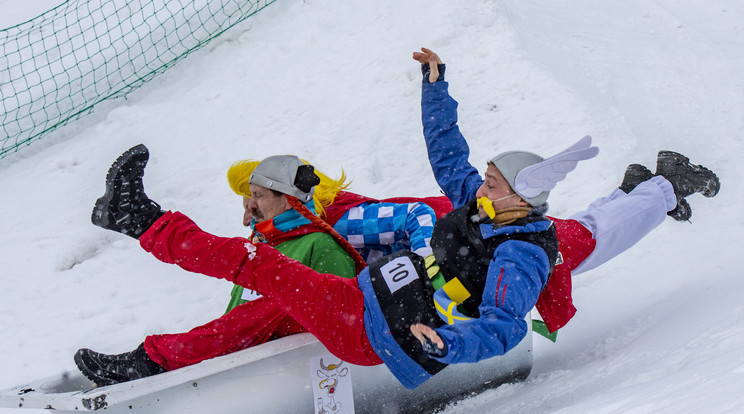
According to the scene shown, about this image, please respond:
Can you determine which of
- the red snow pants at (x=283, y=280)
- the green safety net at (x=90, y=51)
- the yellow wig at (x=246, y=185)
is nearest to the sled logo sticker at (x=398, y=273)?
the red snow pants at (x=283, y=280)

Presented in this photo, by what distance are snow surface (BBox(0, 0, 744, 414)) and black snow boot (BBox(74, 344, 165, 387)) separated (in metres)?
1.13

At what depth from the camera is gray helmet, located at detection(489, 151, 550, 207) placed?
2.31 meters

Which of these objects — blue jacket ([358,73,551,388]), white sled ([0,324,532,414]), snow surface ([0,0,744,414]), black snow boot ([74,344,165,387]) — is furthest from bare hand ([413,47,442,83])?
black snow boot ([74,344,165,387])

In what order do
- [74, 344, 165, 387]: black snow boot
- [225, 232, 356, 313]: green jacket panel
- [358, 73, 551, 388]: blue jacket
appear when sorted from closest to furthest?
[358, 73, 551, 388]: blue jacket → [74, 344, 165, 387]: black snow boot → [225, 232, 356, 313]: green jacket panel

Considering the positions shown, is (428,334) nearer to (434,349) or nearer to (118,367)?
(434,349)

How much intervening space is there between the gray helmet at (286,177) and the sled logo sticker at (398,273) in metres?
0.54

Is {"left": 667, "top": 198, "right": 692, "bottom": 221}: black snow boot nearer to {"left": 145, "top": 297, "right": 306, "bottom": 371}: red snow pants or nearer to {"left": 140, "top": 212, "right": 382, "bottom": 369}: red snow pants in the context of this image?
{"left": 140, "top": 212, "right": 382, "bottom": 369}: red snow pants

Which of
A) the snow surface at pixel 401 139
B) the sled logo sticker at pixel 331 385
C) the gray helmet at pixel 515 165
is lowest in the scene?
the snow surface at pixel 401 139

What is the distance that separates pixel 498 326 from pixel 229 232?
2722 mm

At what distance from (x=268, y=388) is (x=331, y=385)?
0.22 meters

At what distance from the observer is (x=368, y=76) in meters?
5.44

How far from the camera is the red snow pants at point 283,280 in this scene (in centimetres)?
246

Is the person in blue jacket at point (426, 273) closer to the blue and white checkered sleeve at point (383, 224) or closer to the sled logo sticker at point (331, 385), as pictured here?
the sled logo sticker at point (331, 385)

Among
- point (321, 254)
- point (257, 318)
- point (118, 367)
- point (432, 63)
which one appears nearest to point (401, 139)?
point (432, 63)
